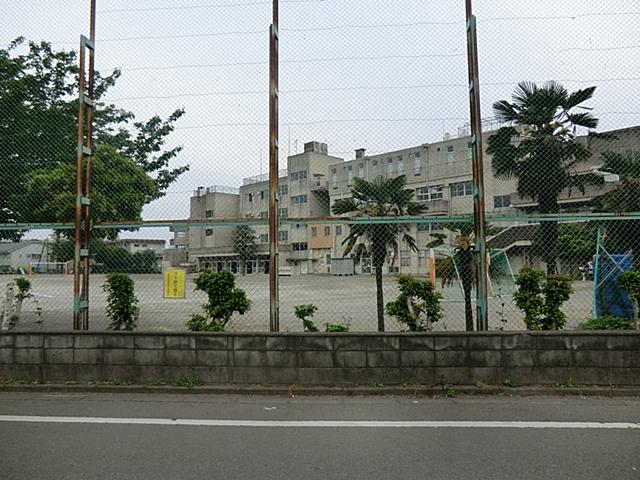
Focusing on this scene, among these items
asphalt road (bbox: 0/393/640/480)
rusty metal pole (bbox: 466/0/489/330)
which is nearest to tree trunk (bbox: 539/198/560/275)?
rusty metal pole (bbox: 466/0/489/330)

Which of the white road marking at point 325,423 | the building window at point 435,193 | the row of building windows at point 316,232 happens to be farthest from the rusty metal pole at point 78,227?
the row of building windows at point 316,232

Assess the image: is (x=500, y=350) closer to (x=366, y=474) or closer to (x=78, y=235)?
(x=366, y=474)

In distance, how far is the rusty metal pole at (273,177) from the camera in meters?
6.29

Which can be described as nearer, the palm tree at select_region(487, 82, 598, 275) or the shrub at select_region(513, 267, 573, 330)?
the shrub at select_region(513, 267, 573, 330)

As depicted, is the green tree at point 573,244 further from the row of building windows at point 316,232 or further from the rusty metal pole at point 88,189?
the row of building windows at point 316,232

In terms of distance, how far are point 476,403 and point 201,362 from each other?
3.36 meters

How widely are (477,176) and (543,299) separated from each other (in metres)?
1.95

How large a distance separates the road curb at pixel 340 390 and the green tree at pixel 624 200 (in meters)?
4.12

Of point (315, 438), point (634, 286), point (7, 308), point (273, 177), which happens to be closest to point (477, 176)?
point (634, 286)

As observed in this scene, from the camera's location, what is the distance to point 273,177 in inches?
256

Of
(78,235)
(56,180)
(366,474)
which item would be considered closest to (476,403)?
(366,474)

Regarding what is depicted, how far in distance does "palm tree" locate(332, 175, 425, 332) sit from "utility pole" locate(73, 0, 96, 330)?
14.3 feet

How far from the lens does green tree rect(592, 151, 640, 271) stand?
8.66 m

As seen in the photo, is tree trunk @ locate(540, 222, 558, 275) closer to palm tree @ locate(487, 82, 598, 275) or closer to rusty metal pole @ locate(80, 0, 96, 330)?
palm tree @ locate(487, 82, 598, 275)
